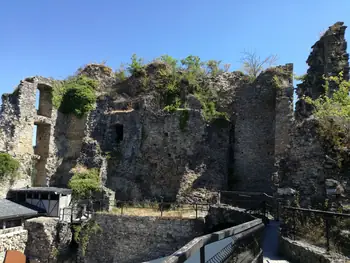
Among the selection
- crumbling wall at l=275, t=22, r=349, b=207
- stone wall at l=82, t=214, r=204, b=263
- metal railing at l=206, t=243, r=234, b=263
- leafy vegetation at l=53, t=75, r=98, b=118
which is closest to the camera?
metal railing at l=206, t=243, r=234, b=263

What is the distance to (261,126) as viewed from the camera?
67.2ft

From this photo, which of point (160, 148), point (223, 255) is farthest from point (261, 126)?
point (223, 255)

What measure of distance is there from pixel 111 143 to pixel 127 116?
2.23 metres

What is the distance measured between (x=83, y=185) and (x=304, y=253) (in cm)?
1413

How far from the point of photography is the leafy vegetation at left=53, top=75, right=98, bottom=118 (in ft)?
74.5

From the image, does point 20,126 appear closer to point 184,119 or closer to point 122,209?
point 122,209

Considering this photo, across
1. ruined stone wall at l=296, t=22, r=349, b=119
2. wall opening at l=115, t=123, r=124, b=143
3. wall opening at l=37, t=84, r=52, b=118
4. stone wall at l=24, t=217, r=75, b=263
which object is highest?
ruined stone wall at l=296, t=22, r=349, b=119

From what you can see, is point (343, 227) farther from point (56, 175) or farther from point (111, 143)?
point (56, 175)

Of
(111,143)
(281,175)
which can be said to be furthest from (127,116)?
(281,175)

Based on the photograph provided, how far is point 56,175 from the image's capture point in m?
21.6

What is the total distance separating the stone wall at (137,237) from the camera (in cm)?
1417

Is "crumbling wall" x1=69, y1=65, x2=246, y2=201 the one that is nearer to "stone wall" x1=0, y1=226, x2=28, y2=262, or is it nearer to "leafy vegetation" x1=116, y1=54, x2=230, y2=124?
"leafy vegetation" x1=116, y1=54, x2=230, y2=124

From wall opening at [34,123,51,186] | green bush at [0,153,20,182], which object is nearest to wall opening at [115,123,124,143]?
wall opening at [34,123,51,186]

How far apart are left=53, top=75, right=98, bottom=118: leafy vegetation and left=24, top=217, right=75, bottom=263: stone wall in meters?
9.16
